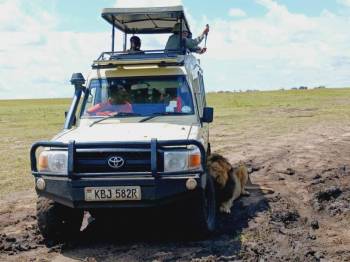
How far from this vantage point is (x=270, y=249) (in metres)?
6.36

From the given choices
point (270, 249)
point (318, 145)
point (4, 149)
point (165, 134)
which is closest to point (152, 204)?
point (165, 134)

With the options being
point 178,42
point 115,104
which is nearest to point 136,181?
point 115,104

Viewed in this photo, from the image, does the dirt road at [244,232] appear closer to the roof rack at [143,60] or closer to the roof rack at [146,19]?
the roof rack at [143,60]

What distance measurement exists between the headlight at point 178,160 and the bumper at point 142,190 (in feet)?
0.31

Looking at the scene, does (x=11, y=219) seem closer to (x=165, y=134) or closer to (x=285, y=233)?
(x=165, y=134)

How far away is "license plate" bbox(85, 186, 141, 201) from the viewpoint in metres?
6.23

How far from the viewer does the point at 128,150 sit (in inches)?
248

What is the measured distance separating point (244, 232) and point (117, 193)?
1.72 m

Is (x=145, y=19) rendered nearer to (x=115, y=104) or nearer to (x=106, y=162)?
(x=115, y=104)

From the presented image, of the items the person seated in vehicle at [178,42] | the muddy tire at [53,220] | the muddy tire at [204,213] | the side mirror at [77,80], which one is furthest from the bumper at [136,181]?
the person seated in vehicle at [178,42]

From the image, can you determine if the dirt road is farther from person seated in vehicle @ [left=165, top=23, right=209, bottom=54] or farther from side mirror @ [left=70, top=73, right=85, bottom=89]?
person seated in vehicle @ [left=165, top=23, right=209, bottom=54]

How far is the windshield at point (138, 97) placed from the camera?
25.3ft

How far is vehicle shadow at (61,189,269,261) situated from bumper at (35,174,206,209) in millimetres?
504

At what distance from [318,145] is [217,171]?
8.50 m
